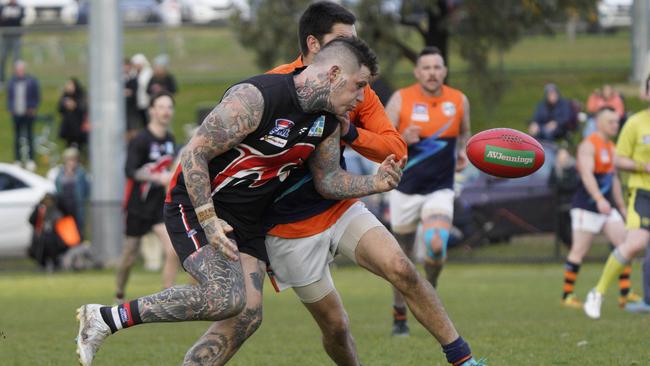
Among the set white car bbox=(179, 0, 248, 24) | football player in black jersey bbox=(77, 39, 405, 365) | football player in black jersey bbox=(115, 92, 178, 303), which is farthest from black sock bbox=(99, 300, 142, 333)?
white car bbox=(179, 0, 248, 24)

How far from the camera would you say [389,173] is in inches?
265

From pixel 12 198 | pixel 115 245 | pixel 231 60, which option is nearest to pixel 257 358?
pixel 115 245

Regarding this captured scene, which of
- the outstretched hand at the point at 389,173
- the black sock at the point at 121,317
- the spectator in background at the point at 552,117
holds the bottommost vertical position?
the spectator in background at the point at 552,117

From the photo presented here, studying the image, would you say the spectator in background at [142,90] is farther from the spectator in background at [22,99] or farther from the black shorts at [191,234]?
the black shorts at [191,234]

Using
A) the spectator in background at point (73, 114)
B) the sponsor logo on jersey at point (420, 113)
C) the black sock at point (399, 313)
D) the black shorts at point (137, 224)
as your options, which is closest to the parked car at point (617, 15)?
the spectator in background at point (73, 114)

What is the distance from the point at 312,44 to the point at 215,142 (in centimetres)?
124

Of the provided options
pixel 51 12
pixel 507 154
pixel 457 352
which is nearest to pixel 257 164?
pixel 457 352

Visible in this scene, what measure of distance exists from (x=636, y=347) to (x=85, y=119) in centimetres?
1869

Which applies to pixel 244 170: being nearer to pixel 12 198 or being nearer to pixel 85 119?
pixel 12 198

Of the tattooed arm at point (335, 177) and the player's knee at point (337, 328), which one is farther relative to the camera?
the player's knee at point (337, 328)

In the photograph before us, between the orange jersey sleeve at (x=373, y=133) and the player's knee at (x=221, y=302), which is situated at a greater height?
the orange jersey sleeve at (x=373, y=133)

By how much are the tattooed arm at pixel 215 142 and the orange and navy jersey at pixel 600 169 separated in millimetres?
7337

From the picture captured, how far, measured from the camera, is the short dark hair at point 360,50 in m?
6.54

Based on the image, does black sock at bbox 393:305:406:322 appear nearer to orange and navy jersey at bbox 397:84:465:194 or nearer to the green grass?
the green grass
